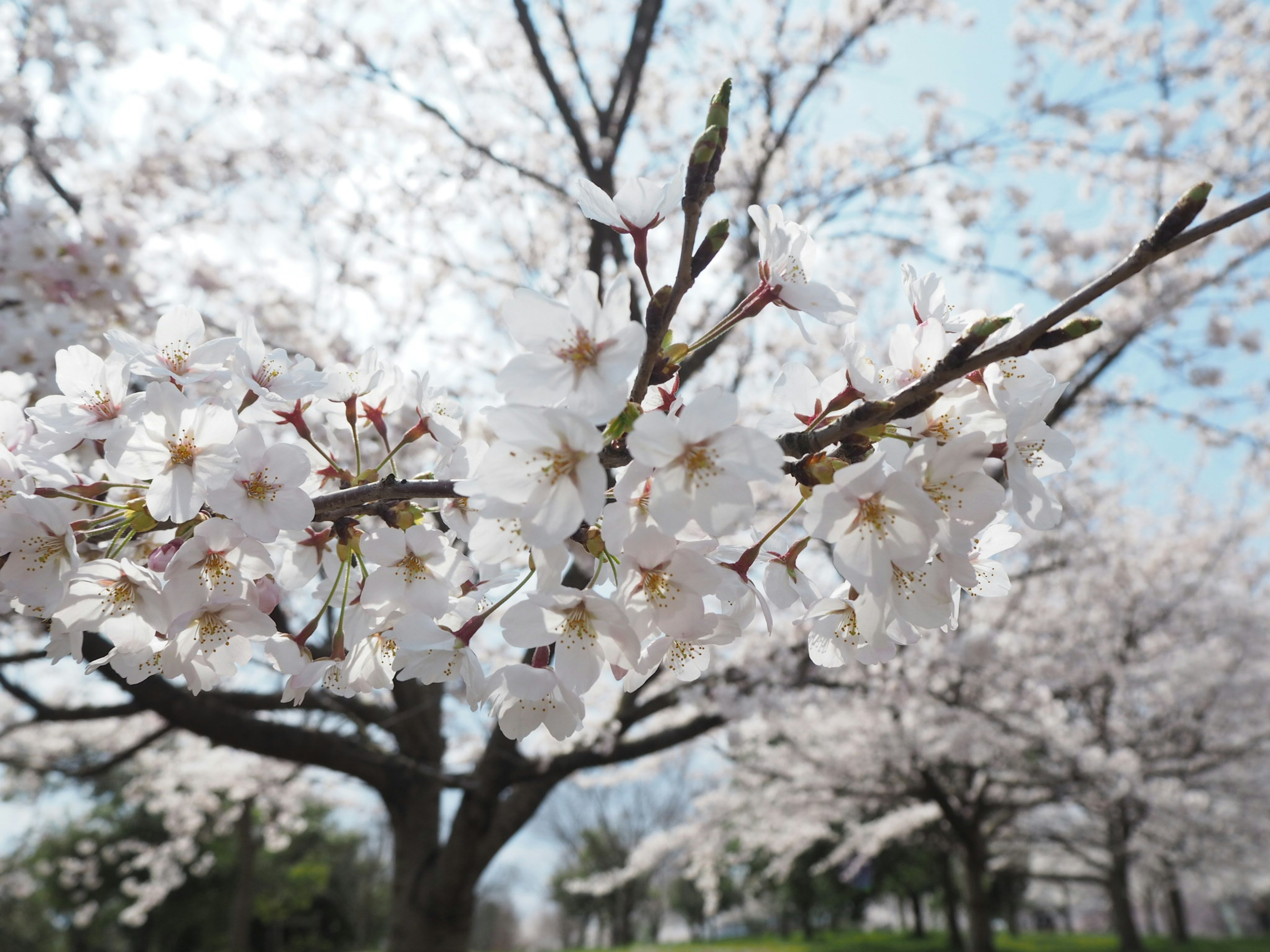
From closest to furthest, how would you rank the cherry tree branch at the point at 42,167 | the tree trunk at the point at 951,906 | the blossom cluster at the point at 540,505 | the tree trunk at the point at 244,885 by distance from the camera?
the blossom cluster at the point at 540,505 < the cherry tree branch at the point at 42,167 < the tree trunk at the point at 244,885 < the tree trunk at the point at 951,906

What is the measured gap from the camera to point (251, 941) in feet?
60.3

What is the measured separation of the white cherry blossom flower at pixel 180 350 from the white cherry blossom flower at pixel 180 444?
71 millimetres

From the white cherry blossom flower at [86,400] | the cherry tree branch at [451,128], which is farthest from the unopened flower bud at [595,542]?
the cherry tree branch at [451,128]

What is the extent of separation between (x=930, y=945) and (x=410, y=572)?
20436mm

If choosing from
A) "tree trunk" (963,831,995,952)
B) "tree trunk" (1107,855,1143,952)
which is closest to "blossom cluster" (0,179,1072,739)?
"tree trunk" (963,831,995,952)

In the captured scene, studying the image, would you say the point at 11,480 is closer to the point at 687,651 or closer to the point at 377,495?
the point at 377,495

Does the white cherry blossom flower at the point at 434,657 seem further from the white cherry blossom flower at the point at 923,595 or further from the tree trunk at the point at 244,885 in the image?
the tree trunk at the point at 244,885

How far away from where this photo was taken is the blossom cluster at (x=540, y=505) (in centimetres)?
76

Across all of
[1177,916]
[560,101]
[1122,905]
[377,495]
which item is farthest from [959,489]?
[1177,916]

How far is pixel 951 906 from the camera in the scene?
16078mm

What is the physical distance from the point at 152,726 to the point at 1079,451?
498 inches

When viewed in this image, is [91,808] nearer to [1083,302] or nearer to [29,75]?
[29,75]

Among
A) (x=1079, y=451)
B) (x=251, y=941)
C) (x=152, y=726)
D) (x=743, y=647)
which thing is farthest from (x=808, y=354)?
(x=251, y=941)

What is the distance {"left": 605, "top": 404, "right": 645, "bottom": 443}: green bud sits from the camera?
2.54 ft
